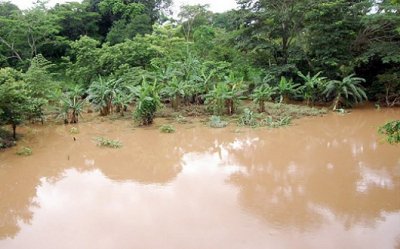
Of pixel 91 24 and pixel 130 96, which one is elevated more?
pixel 91 24

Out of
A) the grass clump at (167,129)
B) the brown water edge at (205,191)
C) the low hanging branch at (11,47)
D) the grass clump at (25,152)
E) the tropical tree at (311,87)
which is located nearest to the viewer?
the brown water edge at (205,191)

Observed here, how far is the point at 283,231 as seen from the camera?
15.8 feet

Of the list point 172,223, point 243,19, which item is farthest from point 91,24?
point 172,223

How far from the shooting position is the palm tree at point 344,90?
12.9 m

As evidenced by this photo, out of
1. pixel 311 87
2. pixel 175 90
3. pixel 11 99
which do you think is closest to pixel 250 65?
pixel 311 87

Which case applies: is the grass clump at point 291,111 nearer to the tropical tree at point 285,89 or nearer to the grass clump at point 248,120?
the tropical tree at point 285,89

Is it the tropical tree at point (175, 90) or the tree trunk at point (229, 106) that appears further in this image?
the tropical tree at point (175, 90)

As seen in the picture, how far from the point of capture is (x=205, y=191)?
20.5 feet

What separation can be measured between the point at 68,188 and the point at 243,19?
34.2ft

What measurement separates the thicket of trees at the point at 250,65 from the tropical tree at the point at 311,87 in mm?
35

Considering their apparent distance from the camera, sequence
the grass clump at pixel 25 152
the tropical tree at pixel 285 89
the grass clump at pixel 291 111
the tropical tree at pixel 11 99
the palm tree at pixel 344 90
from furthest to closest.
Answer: the tropical tree at pixel 285 89 → the palm tree at pixel 344 90 → the grass clump at pixel 291 111 → the tropical tree at pixel 11 99 → the grass clump at pixel 25 152

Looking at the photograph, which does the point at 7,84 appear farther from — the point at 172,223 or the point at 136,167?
the point at 172,223

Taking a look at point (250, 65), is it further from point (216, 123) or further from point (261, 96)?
point (216, 123)

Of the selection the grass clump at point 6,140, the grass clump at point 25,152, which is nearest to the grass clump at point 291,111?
the grass clump at point 25,152
